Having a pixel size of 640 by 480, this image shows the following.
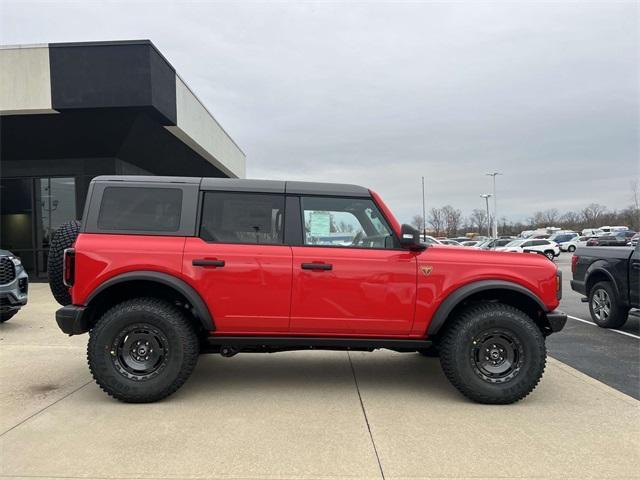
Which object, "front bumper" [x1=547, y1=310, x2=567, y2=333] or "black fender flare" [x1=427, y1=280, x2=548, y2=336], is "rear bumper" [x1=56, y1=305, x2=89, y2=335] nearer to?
"black fender flare" [x1=427, y1=280, x2=548, y2=336]

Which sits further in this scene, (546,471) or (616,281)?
(616,281)

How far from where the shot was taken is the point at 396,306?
13.8 feet

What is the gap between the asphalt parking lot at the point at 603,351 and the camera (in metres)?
5.04

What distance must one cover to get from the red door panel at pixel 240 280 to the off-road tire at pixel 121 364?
0.39 metres

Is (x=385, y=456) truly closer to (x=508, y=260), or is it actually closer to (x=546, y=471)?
(x=546, y=471)

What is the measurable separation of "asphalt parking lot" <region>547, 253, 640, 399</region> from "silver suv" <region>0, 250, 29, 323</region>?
25.7 ft

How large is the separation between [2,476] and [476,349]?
3666 mm

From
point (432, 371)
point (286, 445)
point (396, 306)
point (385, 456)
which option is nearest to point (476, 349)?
point (396, 306)

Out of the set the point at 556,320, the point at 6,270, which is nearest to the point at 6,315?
the point at 6,270

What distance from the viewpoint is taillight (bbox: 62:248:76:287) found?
416cm

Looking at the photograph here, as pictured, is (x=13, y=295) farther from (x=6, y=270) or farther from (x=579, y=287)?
(x=579, y=287)

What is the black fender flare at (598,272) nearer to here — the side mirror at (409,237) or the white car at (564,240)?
the side mirror at (409,237)

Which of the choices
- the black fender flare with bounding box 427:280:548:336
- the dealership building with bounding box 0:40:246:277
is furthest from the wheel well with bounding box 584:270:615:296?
the dealership building with bounding box 0:40:246:277

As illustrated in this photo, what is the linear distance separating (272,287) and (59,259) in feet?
6.90
